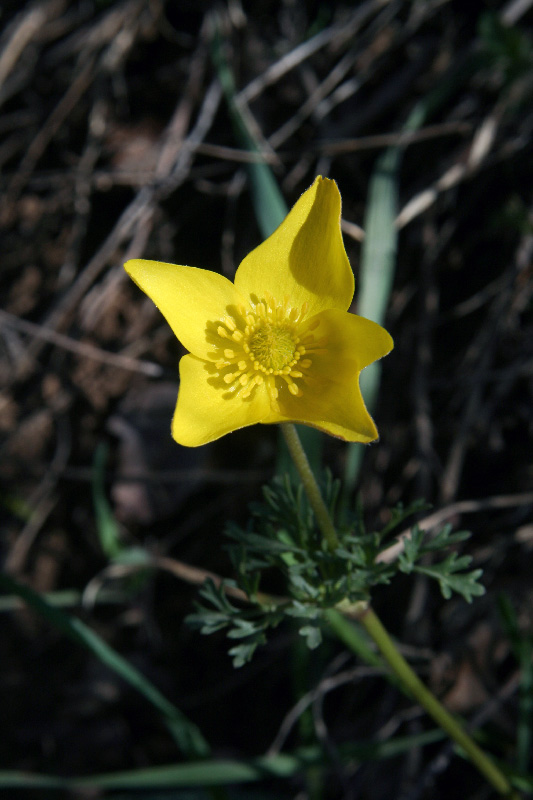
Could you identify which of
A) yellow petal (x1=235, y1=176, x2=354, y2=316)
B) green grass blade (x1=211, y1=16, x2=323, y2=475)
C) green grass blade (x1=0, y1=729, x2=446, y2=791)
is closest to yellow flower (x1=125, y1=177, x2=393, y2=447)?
yellow petal (x1=235, y1=176, x2=354, y2=316)

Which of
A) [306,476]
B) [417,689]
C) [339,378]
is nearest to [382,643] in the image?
[417,689]

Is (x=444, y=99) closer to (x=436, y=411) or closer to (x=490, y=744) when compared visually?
(x=436, y=411)

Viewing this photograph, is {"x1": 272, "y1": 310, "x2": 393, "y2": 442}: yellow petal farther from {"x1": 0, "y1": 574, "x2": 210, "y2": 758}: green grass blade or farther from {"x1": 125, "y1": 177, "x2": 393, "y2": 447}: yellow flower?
{"x1": 0, "y1": 574, "x2": 210, "y2": 758}: green grass blade

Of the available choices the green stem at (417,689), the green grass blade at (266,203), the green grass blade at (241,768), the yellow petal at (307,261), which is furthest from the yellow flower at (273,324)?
the green grass blade at (241,768)

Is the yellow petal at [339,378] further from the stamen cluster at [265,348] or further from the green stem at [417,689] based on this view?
the green stem at [417,689]

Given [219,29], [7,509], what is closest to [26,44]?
[219,29]

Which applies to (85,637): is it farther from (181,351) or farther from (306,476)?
(181,351)
